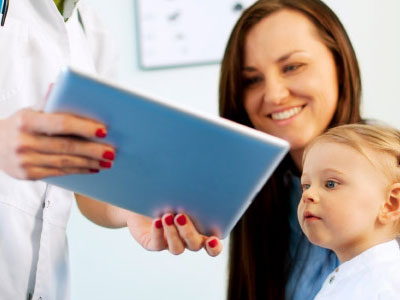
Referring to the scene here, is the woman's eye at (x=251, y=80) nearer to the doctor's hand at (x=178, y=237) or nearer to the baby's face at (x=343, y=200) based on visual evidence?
the baby's face at (x=343, y=200)

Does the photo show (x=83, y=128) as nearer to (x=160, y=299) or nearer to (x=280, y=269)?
(x=280, y=269)

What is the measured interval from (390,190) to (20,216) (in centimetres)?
72

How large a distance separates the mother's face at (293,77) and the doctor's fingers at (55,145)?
2.27ft

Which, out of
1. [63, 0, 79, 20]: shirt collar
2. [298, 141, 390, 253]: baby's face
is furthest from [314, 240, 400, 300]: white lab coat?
[63, 0, 79, 20]: shirt collar

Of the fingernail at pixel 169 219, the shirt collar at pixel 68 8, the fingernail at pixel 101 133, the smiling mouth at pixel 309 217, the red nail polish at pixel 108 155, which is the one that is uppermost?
the shirt collar at pixel 68 8

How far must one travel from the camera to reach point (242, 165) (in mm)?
664

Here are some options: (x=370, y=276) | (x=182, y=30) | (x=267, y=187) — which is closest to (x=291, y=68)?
(x=267, y=187)

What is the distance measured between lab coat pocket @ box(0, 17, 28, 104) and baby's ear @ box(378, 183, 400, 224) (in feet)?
2.46

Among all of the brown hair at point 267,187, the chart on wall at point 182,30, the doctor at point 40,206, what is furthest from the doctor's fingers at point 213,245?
the chart on wall at point 182,30

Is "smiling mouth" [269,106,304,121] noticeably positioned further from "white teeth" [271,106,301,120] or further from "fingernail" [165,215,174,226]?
"fingernail" [165,215,174,226]

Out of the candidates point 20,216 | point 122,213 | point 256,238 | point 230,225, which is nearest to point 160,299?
point 256,238

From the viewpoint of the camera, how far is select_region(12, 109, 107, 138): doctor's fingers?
59 centimetres

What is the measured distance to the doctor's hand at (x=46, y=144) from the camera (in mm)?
597

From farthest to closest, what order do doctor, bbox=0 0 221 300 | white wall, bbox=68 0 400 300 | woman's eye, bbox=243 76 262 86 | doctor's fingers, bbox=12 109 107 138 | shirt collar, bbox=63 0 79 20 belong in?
white wall, bbox=68 0 400 300 < woman's eye, bbox=243 76 262 86 < shirt collar, bbox=63 0 79 20 < doctor, bbox=0 0 221 300 < doctor's fingers, bbox=12 109 107 138
